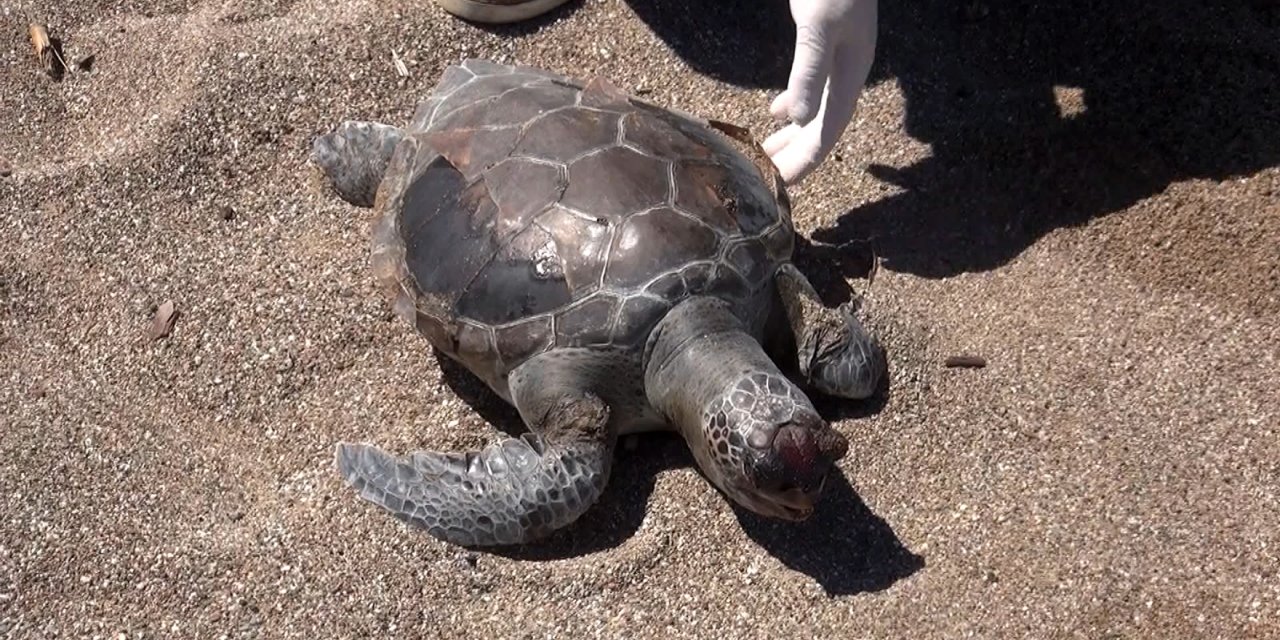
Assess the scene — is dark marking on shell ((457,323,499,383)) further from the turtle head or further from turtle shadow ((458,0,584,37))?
turtle shadow ((458,0,584,37))

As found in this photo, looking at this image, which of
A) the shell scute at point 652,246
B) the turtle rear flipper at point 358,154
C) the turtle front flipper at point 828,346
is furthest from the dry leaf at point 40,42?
the turtle front flipper at point 828,346

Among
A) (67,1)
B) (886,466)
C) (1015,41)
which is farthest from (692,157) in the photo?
(67,1)

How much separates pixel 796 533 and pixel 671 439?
39 cm

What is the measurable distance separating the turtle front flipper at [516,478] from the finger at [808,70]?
955 millimetres

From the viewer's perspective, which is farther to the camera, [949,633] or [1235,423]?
[1235,423]

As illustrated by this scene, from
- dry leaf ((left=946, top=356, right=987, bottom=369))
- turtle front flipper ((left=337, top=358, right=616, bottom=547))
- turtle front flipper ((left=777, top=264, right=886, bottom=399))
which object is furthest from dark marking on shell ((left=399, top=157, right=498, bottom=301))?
dry leaf ((left=946, top=356, right=987, bottom=369))

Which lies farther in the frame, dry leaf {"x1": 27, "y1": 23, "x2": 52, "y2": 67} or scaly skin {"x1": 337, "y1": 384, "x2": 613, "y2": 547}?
dry leaf {"x1": 27, "y1": 23, "x2": 52, "y2": 67}

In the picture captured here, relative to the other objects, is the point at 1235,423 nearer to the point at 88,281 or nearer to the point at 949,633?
the point at 949,633

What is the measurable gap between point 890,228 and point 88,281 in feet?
7.16

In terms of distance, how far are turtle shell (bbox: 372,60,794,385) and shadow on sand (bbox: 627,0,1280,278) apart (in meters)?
0.59

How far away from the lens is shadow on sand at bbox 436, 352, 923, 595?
7.20 feet

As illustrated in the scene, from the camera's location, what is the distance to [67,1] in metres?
3.25

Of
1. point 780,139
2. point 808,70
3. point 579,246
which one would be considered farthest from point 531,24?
point 579,246

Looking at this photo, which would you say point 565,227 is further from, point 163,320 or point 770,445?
point 163,320
